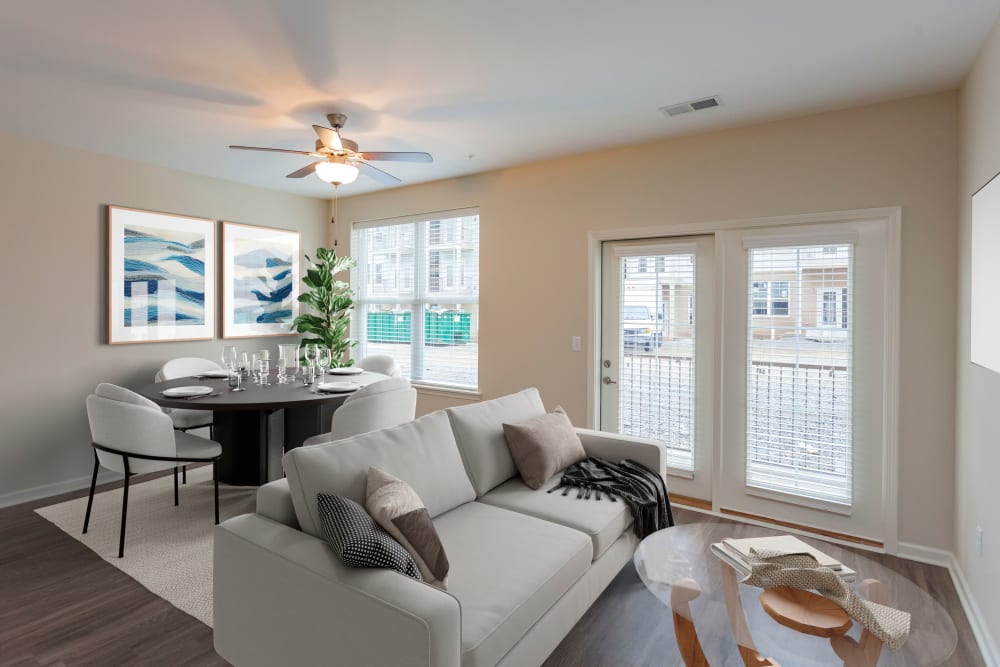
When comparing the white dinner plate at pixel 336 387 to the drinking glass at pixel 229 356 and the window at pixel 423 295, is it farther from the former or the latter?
the window at pixel 423 295

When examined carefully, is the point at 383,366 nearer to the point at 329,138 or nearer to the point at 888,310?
the point at 329,138

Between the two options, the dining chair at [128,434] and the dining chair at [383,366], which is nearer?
the dining chair at [128,434]

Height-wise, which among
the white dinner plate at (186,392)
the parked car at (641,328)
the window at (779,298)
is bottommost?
the white dinner plate at (186,392)

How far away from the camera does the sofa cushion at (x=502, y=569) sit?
5.09 feet

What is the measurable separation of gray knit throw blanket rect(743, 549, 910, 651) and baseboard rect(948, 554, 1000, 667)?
108 cm

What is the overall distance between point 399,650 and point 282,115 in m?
3.06

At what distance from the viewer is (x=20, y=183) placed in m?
3.66

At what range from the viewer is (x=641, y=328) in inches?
155

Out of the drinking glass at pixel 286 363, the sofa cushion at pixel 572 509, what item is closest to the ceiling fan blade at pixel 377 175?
the drinking glass at pixel 286 363

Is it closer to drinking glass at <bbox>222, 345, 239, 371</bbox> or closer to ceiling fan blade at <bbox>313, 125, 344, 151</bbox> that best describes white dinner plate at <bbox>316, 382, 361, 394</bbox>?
drinking glass at <bbox>222, 345, 239, 371</bbox>

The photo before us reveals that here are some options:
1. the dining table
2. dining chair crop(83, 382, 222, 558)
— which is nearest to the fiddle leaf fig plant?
the dining table

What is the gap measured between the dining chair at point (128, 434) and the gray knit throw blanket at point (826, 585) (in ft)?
9.58

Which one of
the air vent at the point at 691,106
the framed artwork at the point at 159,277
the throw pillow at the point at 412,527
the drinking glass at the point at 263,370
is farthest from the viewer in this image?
the framed artwork at the point at 159,277

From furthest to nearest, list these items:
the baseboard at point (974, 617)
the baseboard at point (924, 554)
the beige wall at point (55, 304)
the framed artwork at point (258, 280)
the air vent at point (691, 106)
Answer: the framed artwork at point (258, 280), the beige wall at point (55, 304), the air vent at point (691, 106), the baseboard at point (924, 554), the baseboard at point (974, 617)
